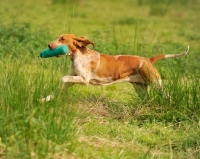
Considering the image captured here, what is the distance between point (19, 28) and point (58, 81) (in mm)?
4204

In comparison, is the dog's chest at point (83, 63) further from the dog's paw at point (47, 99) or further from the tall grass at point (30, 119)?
the dog's paw at point (47, 99)

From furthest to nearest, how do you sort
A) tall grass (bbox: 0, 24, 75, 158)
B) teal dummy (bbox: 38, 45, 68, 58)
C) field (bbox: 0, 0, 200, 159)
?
1. teal dummy (bbox: 38, 45, 68, 58)
2. field (bbox: 0, 0, 200, 159)
3. tall grass (bbox: 0, 24, 75, 158)

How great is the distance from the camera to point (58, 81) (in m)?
6.83

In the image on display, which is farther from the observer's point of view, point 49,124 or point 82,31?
point 82,31

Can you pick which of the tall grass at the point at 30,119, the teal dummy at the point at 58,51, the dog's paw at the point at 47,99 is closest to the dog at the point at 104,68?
the teal dummy at the point at 58,51

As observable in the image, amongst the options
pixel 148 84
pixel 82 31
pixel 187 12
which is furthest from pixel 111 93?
pixel 187 12

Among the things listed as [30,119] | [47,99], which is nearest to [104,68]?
[47,99]

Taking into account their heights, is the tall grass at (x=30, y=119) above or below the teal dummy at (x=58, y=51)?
below

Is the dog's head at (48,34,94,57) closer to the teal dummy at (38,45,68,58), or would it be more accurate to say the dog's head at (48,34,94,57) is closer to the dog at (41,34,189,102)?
the dog at (41,34,189,102)

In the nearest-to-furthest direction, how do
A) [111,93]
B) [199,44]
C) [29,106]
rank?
[29,106] → [111,93] → [199,44]

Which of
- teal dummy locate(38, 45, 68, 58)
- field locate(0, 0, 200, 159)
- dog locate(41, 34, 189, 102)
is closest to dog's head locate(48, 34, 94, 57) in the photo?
dog locate(41, 34, 189, 102)

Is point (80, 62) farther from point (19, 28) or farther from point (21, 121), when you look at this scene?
point (19, 28)

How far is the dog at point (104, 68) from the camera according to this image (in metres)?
7.18

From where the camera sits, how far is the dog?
7.18 metres
